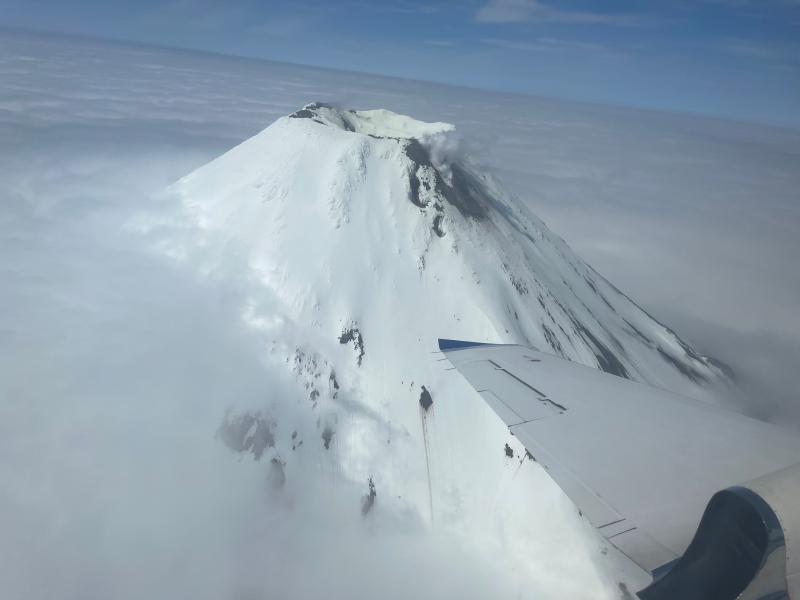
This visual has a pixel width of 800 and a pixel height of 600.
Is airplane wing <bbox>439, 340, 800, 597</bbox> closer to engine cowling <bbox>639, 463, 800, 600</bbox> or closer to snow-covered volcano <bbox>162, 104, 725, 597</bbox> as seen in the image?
engine cowling <bbox>639, 463, 800, 600</bbox>

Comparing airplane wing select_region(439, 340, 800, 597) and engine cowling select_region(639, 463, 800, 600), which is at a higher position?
engine cowling select_region(639, 463, 800, 600)

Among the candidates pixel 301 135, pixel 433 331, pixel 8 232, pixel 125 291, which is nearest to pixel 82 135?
pixel 8 232

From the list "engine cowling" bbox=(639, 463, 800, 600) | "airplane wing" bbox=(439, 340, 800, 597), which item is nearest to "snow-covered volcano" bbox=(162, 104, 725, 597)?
"airplane wing" bbox=(439, 340, 800, 597)

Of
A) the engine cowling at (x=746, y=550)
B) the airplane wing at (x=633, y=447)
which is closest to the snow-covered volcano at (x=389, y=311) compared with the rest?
the airplane wing at (x=633, y=447)

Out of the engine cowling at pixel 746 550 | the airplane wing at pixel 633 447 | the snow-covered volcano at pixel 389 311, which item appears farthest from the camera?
the snow-covered volcano at pixel 389 311

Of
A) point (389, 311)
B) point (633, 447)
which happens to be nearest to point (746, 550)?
point (633, 447)

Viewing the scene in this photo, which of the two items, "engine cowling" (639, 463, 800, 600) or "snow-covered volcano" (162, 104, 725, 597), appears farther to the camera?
"snow-covered volcano" (162, 104, 725, 597)

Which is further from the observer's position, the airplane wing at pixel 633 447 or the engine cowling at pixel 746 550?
the airplane wing at pixel 633 447

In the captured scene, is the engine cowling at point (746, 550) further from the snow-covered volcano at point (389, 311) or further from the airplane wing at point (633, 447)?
the snow-covered volcano at point (389, 311)

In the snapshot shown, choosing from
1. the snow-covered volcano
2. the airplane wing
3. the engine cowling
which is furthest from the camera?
the snow-covered volcano
